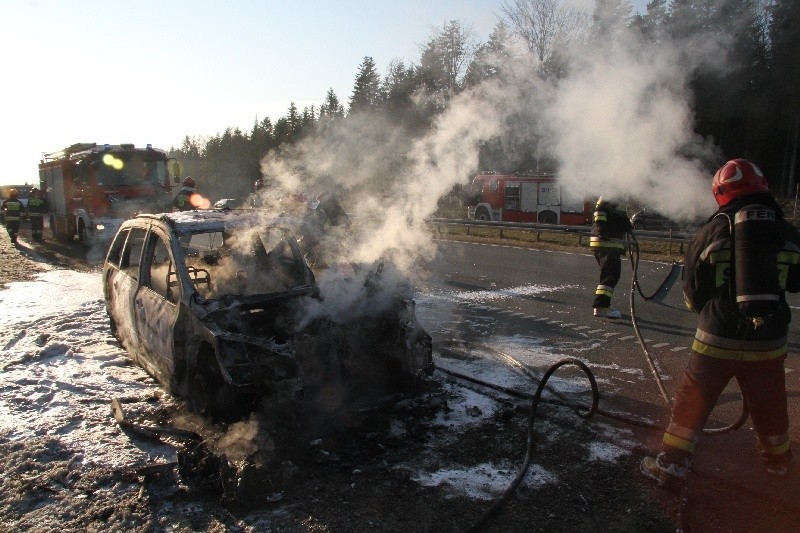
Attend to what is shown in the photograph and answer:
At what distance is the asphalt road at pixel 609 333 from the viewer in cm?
391

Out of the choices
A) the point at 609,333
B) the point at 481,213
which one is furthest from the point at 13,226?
the point at 609,333

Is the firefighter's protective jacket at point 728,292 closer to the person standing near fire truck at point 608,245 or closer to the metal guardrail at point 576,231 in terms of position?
the person standing near fire truck at point 608,245

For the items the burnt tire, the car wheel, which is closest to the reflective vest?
the car wheel

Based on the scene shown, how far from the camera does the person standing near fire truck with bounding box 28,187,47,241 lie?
20.8 meters

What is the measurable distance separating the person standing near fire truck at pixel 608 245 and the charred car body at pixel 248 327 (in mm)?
4100

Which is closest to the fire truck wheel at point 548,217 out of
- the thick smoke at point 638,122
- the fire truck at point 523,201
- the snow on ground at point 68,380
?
the fire truck at point 523,201

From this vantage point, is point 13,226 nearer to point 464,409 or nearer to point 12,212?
point 12,212

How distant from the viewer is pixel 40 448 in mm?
4566

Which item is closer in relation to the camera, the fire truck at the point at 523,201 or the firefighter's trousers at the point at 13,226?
the firefighter's trousers at the point at 13,226

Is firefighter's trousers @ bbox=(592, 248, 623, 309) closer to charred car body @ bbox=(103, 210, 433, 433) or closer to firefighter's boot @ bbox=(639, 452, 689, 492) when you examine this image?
charred car body @ bbox=(103, 210, 433, 433)

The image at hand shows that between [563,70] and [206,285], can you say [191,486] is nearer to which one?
[206,285]

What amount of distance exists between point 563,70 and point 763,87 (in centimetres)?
821

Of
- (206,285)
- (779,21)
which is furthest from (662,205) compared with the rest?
(206,285)

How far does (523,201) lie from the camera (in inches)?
1129
